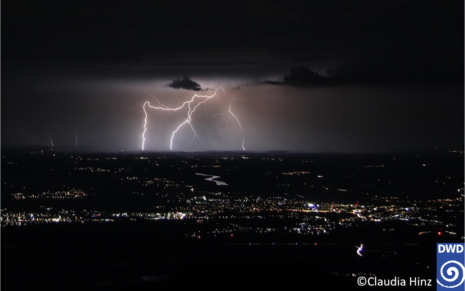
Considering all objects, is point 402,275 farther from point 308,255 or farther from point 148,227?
point 148,227

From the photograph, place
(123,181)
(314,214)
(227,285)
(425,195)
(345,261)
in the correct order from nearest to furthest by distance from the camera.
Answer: (227,285) → (345,261) → (314,214) → (425,195) → (123,181)

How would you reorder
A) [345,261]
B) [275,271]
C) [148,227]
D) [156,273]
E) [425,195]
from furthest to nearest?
1. [425,195]
2. [148,227]
3. [345,261]
4. [156,273]
5. [275,271]

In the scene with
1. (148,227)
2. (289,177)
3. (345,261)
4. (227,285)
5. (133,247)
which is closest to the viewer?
(227,285)

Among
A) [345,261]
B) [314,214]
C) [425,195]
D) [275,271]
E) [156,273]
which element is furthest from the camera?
[425,195]

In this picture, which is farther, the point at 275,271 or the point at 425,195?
the point at 425,195

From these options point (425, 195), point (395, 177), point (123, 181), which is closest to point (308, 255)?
point (425, 195)

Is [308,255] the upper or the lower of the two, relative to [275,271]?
lower

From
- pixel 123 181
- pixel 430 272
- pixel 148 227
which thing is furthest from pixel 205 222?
pixel 123 181

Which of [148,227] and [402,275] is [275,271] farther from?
[148,227]

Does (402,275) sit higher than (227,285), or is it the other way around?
(227,285)
